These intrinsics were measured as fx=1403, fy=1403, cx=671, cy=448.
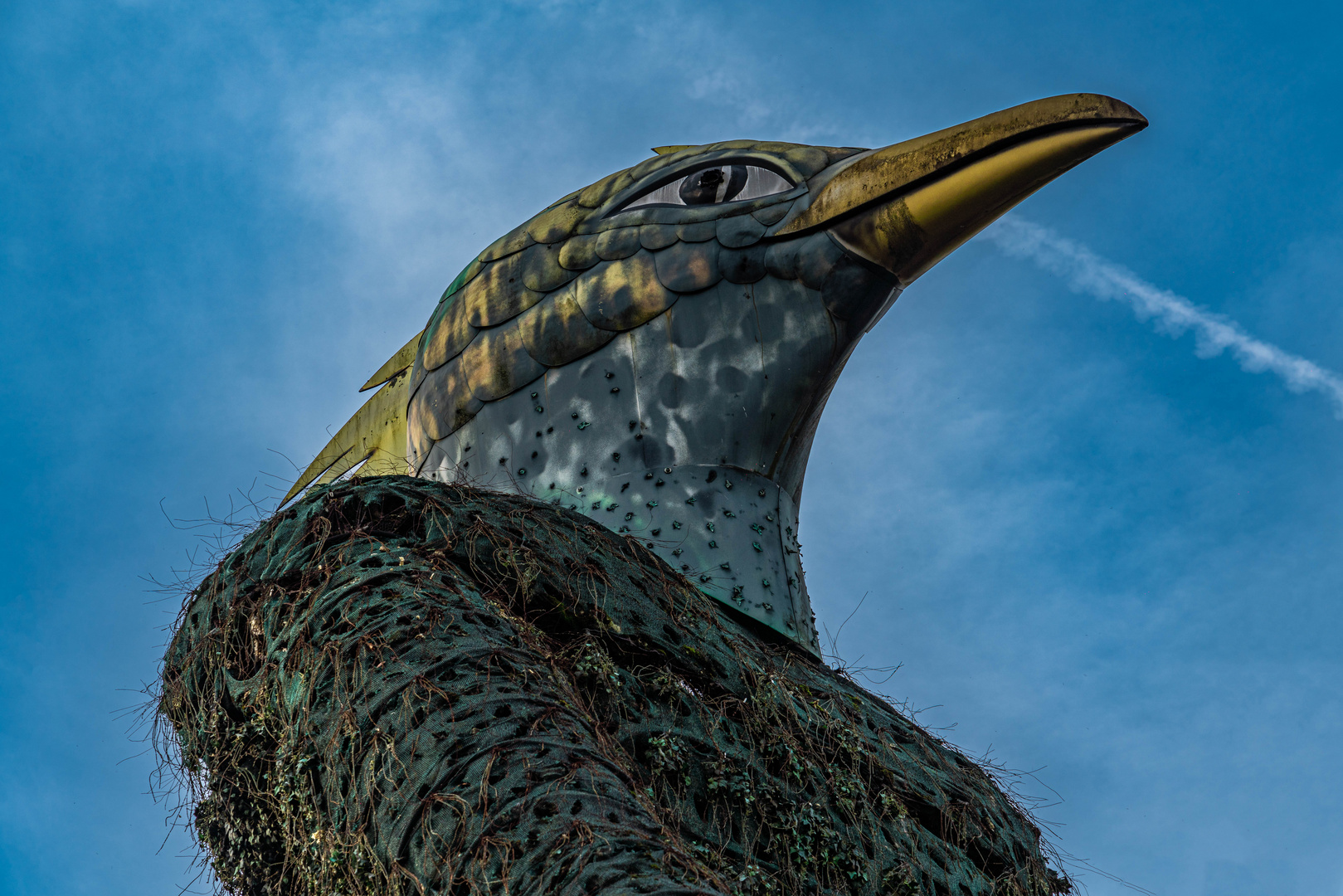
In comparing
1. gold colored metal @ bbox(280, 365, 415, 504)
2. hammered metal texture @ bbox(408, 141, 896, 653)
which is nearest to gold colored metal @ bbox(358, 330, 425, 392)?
gold colored metal @ bbox(280, 365, 415, 504)

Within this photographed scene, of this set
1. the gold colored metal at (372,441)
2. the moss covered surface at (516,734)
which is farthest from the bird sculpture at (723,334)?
the gold colored metal at (372,441)

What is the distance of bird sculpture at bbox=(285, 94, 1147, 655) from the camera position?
7105 mm

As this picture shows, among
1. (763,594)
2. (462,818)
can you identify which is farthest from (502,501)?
(462,818)

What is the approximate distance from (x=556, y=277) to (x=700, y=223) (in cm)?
83

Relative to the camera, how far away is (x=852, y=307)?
24.4ft

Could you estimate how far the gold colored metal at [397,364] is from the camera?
9523mm

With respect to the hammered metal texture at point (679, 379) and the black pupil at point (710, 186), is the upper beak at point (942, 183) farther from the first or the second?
the black pupil at point (710, 186)

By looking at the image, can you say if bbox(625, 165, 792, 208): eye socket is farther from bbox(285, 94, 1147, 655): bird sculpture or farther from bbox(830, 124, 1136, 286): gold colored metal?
bbox(830, 124, 1136, 286): gold colored metal

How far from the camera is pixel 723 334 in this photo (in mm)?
7348

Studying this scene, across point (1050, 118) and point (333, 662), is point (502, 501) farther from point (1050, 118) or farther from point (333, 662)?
point (1050, 118)

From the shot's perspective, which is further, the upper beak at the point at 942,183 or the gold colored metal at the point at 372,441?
the gold colored metal at the point at 372,441

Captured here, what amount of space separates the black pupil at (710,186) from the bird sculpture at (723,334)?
16 mm

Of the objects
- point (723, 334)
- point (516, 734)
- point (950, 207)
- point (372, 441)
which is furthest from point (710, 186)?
point (516, 734)

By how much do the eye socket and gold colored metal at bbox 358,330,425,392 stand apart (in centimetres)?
237
